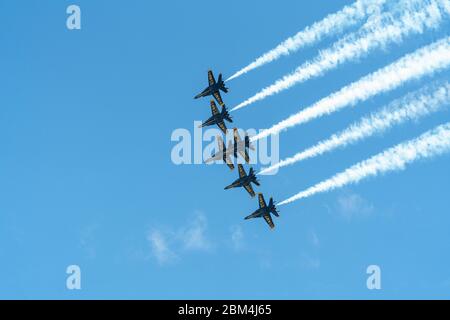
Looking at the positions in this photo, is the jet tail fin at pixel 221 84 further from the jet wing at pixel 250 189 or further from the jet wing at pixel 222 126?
the jet wing at pixel 250 189

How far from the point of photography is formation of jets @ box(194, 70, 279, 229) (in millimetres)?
64312

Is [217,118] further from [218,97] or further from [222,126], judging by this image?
[218,97]

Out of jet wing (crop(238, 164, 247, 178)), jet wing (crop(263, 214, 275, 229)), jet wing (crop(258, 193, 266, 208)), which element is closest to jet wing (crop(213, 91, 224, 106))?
jet wing (crop(238, 164, 247, 178))

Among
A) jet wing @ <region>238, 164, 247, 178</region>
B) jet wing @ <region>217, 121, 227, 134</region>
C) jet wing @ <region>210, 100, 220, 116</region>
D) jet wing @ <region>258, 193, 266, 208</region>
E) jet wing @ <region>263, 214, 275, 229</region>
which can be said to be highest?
jet wing @ <region>210, 100, 220, 116</region>

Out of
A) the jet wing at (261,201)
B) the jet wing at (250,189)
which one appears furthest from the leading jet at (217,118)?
the jet wing at (261,201)

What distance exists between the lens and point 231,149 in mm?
65188

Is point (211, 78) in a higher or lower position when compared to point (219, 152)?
higher

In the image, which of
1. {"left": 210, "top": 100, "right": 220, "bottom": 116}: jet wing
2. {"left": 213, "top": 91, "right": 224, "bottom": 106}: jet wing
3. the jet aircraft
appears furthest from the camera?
{"left": 210, "top": 100, "right": 220, "bottom": 116}: jet wing

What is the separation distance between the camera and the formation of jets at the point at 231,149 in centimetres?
6431

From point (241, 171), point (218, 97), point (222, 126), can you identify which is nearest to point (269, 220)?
point (241, 171)

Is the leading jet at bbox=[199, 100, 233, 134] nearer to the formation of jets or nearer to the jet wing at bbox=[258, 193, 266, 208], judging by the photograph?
the formation of jets
